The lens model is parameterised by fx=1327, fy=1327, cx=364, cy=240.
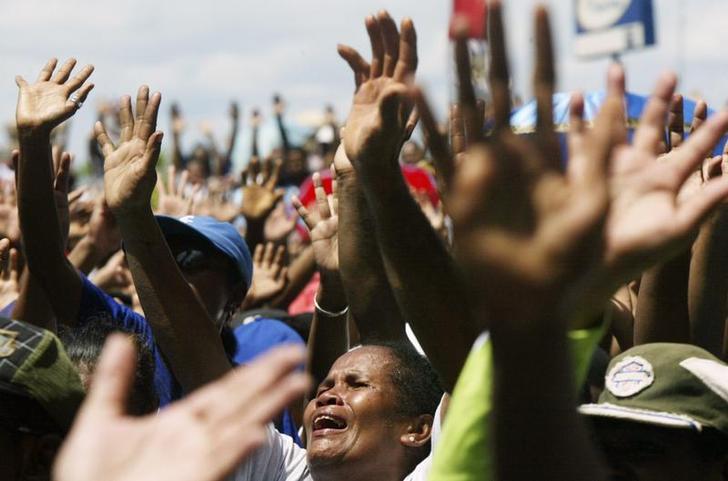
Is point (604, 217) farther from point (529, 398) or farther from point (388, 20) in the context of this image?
point (388, 20)

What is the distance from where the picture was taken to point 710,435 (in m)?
2.64

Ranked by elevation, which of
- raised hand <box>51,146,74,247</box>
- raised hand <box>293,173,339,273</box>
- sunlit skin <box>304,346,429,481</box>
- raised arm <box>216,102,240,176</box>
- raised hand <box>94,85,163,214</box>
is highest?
raised hand <box>94,85,163,214</box>

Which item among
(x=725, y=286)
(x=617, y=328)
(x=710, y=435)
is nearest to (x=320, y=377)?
(x=617, y=328)

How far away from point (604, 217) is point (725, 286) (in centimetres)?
205

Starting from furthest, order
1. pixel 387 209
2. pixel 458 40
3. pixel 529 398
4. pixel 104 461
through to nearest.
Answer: pixel 387 209 < pixel 458 40 < pixel 529 398 < pixel 104 461

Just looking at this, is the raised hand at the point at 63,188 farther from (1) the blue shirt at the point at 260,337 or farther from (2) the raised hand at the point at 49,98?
(1) the blue shirt at the point at 260,337

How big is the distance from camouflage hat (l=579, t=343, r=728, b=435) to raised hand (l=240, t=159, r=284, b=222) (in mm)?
3863

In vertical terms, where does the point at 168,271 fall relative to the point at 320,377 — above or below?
above

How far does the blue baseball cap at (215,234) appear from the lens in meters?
4.01

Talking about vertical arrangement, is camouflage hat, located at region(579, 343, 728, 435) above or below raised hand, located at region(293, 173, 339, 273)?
below

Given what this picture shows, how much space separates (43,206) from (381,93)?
1.36 m


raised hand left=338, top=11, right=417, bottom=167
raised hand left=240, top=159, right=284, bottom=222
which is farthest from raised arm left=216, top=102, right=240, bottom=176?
raised hand left=338, top=11, right=417, bottom=167

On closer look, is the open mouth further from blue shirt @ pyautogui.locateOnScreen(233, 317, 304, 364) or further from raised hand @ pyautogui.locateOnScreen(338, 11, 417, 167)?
blue shirt @ pyautogui.locateOnScreen(233, 317, 304, 364)

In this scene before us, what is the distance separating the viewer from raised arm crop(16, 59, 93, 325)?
141 inches
